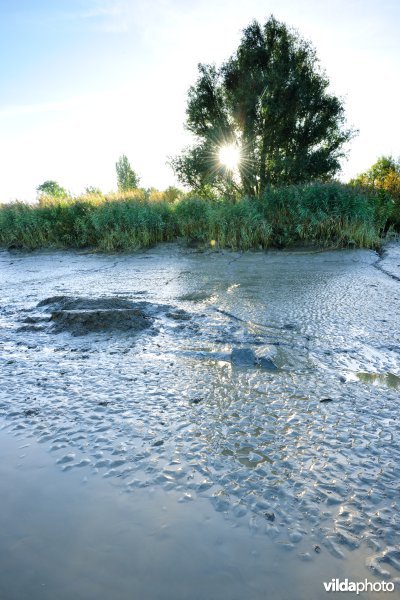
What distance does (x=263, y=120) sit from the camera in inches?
593

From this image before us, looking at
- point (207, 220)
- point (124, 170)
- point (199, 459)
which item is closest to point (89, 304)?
point (199, 459)

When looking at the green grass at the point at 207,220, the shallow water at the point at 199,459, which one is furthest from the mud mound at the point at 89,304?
the green grass at the point at 207,220

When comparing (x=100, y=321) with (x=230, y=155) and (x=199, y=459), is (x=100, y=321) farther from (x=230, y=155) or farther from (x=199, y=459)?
(x=230, y=155)

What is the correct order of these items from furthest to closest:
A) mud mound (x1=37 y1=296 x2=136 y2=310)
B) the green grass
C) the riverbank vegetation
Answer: the riverbank vegetation
the green grass
mud mound (x1=37 y1=296 x2=136 y2=310)

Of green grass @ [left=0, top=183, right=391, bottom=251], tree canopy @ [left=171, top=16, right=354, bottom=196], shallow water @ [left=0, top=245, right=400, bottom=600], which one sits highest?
tree canopy @ [left=171, top=16, right=354, bottom=196]

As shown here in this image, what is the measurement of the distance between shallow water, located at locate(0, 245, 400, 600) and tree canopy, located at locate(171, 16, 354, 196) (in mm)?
13288

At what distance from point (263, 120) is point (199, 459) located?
627 inches

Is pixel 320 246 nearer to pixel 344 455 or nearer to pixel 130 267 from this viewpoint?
pixel 130 267

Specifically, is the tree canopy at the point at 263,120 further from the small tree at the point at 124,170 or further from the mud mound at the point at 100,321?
the small tree at the point at 124,170

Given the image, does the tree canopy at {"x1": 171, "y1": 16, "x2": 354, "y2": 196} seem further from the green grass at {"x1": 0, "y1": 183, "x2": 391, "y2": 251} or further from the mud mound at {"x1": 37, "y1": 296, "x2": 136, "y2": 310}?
the mud mound at {"x1": 37, "y1": 296, "x2": 136, "y2": 310}

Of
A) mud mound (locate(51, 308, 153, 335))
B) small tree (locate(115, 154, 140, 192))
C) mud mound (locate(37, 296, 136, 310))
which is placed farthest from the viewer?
small tree (locate(115, 154, 140, 192))

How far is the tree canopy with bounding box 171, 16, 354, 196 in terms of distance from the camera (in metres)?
14.7

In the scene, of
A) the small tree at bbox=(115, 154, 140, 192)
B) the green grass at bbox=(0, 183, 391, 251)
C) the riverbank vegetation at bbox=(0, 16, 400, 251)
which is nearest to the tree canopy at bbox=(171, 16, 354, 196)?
the riverbank vegetation at bbox=(0, 16, 400, 251)

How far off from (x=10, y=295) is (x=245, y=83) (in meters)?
13.7
